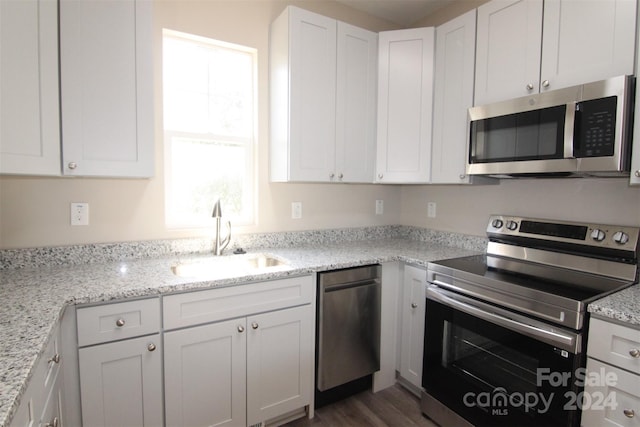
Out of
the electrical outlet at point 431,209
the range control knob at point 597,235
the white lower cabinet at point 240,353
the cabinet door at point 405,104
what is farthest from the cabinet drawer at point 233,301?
the range control knob at point 597,235

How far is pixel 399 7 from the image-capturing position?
2.67 m

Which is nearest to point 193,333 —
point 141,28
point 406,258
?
point 406,258

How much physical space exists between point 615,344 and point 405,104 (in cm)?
175

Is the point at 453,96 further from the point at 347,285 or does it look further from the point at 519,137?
the point at 347,285

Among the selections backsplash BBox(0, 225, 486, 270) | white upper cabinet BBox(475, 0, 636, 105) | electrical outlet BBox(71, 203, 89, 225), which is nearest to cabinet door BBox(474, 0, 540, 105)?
white upper cabinet BBox(475, 0, 636, 105)

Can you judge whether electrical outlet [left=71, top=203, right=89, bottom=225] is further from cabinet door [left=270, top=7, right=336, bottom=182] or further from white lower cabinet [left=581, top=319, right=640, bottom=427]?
white lower cabinet [left=581, top=319, right=640, bottom=427]

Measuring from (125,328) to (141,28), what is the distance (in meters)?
1.37

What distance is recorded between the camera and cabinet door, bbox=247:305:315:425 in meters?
1.75

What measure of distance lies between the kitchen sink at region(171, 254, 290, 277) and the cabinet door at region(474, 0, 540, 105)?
5.15ft

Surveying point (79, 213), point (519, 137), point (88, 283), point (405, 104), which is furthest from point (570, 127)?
point (79, 213)

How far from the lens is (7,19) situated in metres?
1.32

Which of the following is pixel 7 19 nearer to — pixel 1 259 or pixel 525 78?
pixel 1 259

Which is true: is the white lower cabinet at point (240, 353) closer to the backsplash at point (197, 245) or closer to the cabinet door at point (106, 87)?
the backsplash at point (197, 245)

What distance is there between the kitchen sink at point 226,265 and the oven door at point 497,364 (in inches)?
36.9
